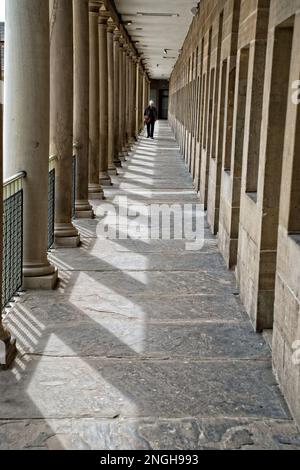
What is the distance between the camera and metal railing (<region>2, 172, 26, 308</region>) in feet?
23.6

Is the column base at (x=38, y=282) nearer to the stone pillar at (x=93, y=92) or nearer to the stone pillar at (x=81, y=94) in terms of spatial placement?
the stone pillar at (x=81, y=94)

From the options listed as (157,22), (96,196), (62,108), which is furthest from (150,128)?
(62,108)

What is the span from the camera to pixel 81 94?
1259 centimetres

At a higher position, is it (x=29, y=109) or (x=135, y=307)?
(x=29, y=109)

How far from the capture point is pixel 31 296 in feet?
25.6

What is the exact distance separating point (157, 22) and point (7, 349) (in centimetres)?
Result: 1998

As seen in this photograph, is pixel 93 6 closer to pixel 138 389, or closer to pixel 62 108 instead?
pixel 62 108

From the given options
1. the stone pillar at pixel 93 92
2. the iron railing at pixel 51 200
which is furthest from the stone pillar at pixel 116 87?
the iron railing at pixel 51 200

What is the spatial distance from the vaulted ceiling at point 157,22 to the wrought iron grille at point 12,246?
1302 cm

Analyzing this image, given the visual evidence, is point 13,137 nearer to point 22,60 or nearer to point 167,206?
point 22,60

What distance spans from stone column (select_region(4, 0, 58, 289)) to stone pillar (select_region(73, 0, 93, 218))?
4.75 m

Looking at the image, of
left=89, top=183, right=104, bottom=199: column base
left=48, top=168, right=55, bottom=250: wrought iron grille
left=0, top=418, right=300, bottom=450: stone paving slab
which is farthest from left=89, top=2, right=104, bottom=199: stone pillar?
left=0, top=418, right=300, bottom=450: stone paving slab

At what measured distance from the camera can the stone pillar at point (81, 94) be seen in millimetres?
12438

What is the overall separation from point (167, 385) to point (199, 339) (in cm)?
118
